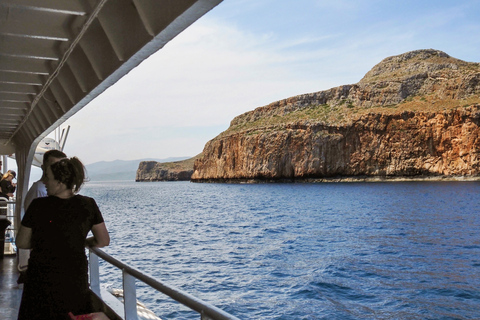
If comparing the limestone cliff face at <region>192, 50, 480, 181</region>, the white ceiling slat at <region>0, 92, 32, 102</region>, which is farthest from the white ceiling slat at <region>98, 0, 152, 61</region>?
the limestone cliff face at <region>192, 50, 480, 181</region>

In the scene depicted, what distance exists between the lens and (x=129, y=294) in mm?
3805

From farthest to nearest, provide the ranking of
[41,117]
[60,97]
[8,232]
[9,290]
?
[8,232] → [41,117] → [9,290] → [60,97]

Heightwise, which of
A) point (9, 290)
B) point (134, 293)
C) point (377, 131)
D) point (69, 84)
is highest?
point (377, 131)

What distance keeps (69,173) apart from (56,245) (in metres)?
0.47

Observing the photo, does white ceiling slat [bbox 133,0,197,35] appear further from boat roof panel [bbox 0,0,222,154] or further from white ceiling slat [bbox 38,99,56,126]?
white ceiling slat [bbox 38,99,56,126]

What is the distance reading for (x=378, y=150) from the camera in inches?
4235

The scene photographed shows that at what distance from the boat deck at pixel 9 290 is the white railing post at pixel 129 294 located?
3.04m

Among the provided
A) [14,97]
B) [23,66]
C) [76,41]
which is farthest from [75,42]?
[14,97]

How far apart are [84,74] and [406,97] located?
12402 centimetres

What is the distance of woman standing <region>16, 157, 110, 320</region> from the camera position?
9.18ft

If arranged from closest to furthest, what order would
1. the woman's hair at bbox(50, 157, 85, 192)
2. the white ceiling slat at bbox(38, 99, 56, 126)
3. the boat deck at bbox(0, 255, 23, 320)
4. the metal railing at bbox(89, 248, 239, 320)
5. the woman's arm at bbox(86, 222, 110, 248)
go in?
the metal railing at bbox(89, 248, 239, 320) < the woman's hair at bbox(50, 157, 85, 192) < the woman's arm at bbox(86, 222, 110, 248) < the boat deck at bbox(0, 255, 23, 320) < the white ceiling slat at bbox(38, 99, 56, 126)

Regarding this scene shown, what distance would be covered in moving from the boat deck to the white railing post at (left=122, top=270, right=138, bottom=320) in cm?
304

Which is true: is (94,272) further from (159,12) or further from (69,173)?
(159,12)

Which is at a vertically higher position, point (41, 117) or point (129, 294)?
point (41, 117)
